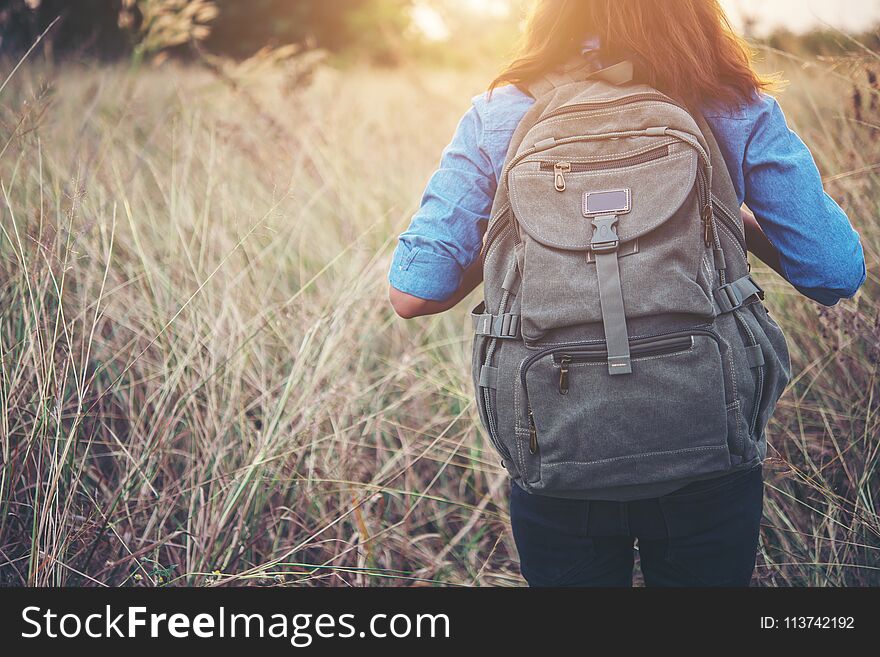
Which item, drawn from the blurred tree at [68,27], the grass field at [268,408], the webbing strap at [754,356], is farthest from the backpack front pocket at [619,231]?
the blurred tree at [68,27]

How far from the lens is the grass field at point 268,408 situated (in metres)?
1.55

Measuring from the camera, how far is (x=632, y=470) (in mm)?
995

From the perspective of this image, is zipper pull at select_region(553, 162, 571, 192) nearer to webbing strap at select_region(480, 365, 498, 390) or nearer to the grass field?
webbing strap at select_region(480, 365, 498, 390)

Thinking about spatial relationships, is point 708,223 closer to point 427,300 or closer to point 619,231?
point 619,231

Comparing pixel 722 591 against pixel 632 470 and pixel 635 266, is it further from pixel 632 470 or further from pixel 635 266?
pixel 635 266

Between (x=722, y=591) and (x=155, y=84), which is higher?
(x=155, y=84)

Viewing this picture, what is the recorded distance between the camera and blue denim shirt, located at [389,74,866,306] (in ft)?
3.38

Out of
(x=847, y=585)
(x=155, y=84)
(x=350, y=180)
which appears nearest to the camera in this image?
(x=847, y=585)

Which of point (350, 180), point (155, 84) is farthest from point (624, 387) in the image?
point (155, 84)

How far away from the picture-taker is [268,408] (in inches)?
75.4

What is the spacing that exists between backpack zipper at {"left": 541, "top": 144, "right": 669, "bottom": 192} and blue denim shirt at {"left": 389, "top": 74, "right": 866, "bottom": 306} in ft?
0.44

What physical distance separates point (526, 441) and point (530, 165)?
0.43 metres

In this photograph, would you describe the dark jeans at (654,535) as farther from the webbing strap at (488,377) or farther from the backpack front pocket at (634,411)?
the webbing strap at (488,377)

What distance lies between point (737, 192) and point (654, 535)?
58cm
